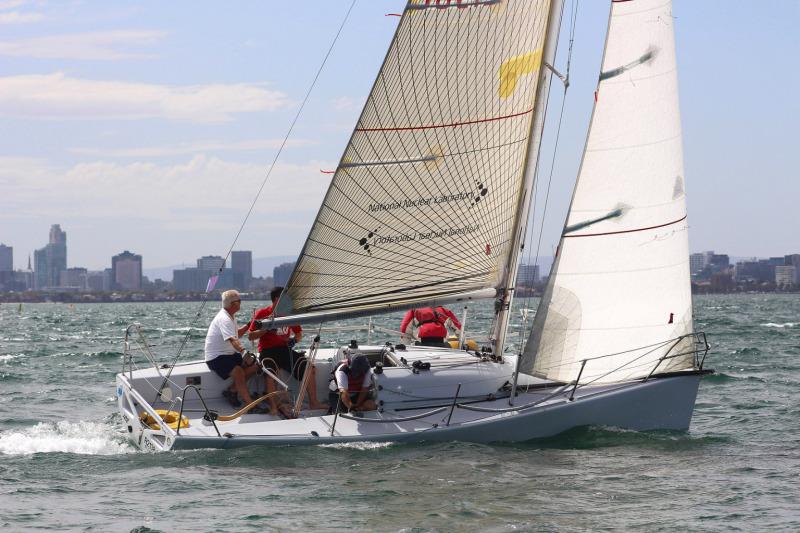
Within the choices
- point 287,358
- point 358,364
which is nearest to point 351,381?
point 358,364

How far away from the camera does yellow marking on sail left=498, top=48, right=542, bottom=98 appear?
12164 millimetres

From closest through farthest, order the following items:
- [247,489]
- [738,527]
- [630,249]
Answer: [738,527], [247,489], [630,249]

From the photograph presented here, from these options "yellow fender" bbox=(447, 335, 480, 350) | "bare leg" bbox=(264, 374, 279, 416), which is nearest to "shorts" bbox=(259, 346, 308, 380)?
"bare leg" bbox=(264, 374, 279, 416)

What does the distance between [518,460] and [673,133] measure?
3747 millimetres

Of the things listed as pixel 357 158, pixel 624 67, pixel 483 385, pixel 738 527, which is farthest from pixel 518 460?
pixel 624 67

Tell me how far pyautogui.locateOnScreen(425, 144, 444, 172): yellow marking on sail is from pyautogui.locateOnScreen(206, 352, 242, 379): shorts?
282 cm

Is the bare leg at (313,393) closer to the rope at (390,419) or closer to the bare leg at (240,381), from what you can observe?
the bare leg at (240,381)

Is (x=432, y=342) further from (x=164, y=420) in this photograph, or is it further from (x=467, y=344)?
(x=164, y=420)

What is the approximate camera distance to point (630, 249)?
39.0 ft

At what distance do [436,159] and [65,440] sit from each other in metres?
4.97

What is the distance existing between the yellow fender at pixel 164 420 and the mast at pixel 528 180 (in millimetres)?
3420

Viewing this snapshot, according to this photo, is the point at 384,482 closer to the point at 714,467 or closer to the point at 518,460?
the point at 518,460

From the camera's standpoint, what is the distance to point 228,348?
12.3 m

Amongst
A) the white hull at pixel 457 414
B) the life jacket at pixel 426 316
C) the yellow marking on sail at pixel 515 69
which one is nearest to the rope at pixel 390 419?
the white hull at pixel 457 414
